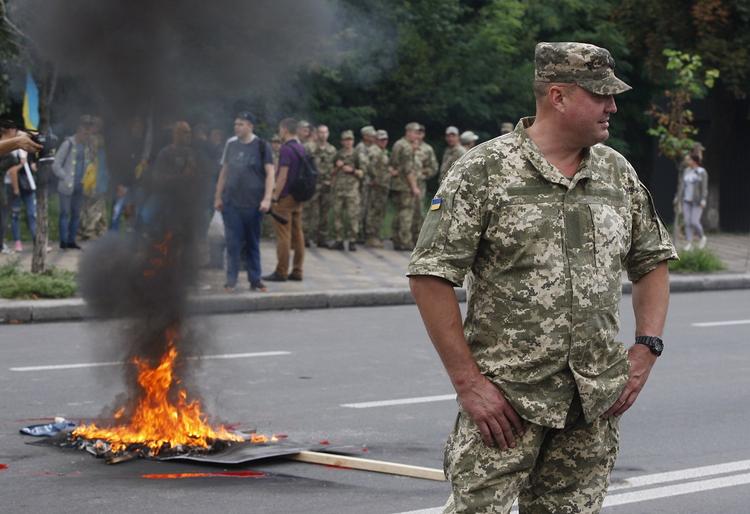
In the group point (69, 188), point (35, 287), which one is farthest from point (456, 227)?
point (69, 188)

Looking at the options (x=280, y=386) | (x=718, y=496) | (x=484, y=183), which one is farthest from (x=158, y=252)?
(x=484, y=183)

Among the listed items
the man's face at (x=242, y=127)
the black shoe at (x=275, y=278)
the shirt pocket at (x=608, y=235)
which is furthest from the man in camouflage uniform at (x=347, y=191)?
the shirt pocket at (x=608, y=235)

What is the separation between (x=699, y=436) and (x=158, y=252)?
3046 mm

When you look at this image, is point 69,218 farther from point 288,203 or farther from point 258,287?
point 258,287

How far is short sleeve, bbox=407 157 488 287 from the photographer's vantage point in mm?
3527

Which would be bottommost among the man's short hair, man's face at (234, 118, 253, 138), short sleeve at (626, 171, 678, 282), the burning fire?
the burning fire

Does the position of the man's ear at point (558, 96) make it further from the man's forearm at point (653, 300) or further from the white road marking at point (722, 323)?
the white road marking at point (722, 323)

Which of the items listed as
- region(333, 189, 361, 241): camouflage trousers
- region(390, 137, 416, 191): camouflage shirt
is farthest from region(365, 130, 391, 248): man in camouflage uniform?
region(333, 189, 361, 241): camouflage trousers

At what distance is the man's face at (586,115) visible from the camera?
3.62 m

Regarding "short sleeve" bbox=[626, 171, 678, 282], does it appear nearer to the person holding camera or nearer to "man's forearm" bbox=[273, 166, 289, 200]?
the person holding camera

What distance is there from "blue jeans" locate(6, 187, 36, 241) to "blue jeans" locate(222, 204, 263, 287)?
3.61 meters

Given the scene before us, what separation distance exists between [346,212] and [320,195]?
55cm

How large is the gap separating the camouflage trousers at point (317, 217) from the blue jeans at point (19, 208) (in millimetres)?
4014

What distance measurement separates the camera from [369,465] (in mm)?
6344
